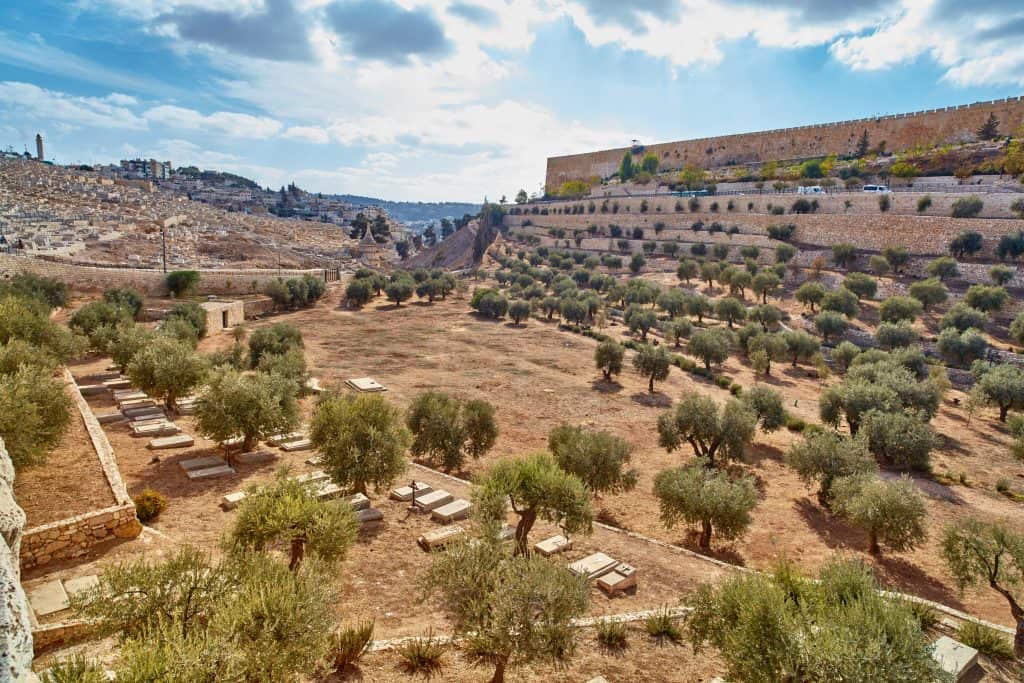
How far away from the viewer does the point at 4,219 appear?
61.9 m

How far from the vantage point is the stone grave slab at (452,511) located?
12.0 meters

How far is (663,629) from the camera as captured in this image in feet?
27.9

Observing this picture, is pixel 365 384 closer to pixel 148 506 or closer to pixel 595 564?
pixel 148 506

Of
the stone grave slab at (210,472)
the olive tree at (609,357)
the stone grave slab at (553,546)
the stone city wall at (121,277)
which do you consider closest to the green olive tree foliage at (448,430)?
the stone grave slab at (210,472)

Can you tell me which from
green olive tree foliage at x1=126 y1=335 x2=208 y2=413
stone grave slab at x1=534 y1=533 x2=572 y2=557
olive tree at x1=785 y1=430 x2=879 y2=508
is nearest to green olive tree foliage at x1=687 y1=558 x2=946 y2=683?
stone grave slab at x1=534 y1=533 x2=572 y2=557

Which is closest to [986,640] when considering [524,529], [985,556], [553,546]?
[985,556]

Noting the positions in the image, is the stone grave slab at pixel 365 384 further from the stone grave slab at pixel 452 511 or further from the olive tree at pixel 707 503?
the olive tree at pixel 707 503

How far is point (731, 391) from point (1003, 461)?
1042cm

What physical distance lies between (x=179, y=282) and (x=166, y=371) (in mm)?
29101

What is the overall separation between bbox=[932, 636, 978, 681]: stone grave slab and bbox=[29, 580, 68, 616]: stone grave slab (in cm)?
1209

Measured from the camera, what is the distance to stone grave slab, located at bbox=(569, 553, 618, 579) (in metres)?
10.3

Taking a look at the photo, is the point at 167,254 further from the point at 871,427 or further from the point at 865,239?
the point at 865,239

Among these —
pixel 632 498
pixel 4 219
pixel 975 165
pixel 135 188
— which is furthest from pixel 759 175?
pixel 135 188

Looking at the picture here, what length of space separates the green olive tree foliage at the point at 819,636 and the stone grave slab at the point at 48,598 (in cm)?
871
